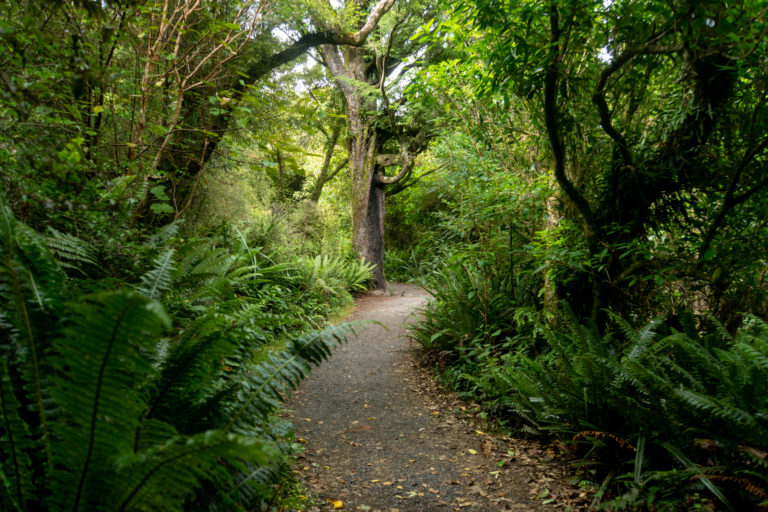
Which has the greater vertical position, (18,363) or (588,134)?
(588,134)

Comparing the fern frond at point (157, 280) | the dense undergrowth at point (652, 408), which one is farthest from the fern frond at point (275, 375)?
the dense undergrowth at point (652, 408)

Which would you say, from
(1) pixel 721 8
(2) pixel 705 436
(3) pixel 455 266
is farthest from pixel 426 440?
(1) pixel 721 8

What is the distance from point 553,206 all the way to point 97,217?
4.21m

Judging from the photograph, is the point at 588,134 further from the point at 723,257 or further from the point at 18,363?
the point at 18,363

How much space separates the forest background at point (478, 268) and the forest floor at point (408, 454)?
27 cm

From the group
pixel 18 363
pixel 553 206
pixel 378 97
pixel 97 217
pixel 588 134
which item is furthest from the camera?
pixel 378 97

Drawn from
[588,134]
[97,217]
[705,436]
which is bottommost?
[705,436]

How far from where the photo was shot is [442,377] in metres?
4.77

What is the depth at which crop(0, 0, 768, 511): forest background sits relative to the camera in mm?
1234

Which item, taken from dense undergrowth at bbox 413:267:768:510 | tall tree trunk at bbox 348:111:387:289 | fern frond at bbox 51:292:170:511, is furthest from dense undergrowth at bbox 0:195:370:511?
tall tree trunk at bbox 348:111:387:289

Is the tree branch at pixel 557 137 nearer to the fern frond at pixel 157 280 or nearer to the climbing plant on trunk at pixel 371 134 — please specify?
the fern frond at pixel 157 280

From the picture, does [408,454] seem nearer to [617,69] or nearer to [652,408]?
[652,408]

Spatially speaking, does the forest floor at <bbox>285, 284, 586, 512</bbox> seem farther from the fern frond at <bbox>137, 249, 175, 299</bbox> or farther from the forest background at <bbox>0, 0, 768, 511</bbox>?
the fern frond at <bbox>137, 249, 175, 299</bbox>

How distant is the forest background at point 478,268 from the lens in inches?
48.6
